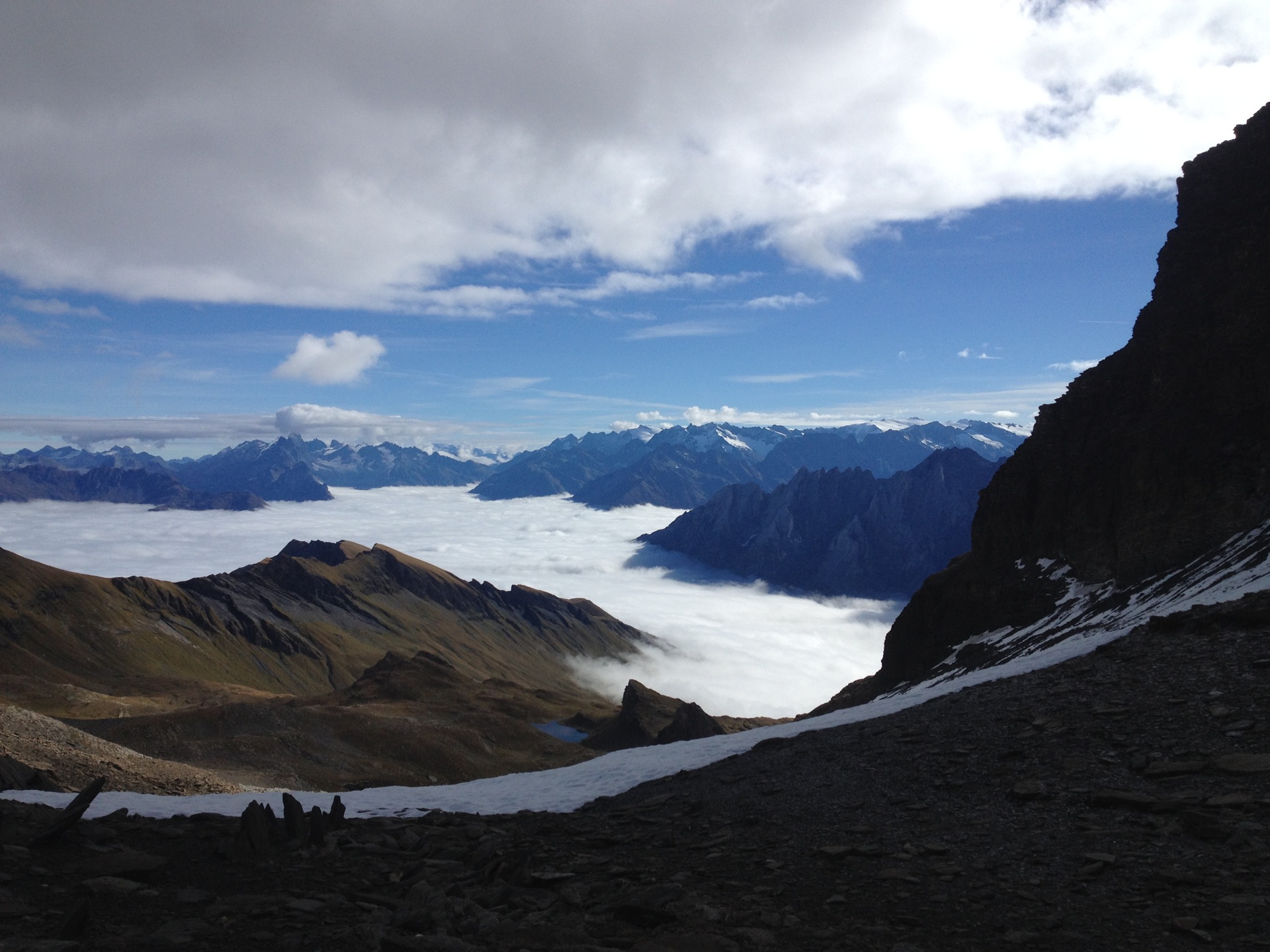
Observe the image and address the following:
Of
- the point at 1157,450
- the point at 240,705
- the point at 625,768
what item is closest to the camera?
the point at 625,768

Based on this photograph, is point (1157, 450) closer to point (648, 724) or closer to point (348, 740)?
point (348, 740)

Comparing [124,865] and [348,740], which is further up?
[124,865]

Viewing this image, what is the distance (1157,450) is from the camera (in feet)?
201

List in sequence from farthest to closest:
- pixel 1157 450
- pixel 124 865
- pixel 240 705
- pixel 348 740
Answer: pixel 348 740 < pixel 240 705 < pixel 1157 450 < pixel 124 865

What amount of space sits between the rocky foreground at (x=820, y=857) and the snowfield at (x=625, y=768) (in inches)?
98.4

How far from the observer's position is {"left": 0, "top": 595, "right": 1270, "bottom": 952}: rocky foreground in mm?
10688

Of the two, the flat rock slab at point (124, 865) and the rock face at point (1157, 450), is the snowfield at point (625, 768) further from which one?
the rock face at point (1157, 450)

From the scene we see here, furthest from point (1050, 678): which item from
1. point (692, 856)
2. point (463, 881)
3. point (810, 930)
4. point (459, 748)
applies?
point (459, 748)

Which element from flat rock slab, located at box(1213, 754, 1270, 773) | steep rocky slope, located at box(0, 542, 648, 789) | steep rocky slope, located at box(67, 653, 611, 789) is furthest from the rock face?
steep rocky slope, located at box(0, 542, 648, 789)

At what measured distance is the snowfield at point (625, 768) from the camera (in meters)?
21.2

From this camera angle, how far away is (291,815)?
16562 millimetres

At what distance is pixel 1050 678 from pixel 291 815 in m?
22.1

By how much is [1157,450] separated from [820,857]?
62781 millimetres

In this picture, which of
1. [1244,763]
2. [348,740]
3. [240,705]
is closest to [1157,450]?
[1244,763]
